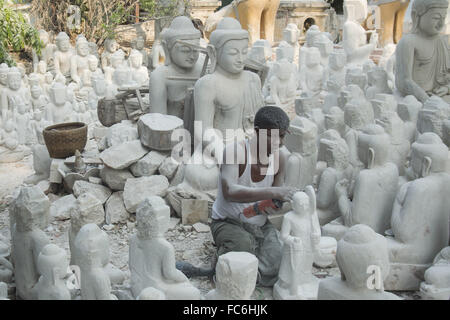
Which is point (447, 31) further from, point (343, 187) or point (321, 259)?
point (321, 259)

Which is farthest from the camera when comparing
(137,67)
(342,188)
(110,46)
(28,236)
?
(110,46)

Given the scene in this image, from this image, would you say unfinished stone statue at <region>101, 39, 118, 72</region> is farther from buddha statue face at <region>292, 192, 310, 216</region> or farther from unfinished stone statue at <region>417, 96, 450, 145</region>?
buddha statue face at <region>292, 192, 310, 216</region>

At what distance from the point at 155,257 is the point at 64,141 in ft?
9.54

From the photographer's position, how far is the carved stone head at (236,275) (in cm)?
241

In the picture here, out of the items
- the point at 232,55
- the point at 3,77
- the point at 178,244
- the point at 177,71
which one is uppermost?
the point at 232,55

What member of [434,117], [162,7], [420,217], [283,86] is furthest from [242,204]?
[162,7]

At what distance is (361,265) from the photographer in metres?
2.36

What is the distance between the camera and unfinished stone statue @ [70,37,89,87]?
1128 cm

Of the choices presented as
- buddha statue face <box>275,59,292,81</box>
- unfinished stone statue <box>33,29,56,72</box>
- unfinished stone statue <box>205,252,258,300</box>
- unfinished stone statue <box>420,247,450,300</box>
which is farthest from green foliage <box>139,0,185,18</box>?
unfinished stone statue <box>205,252,258,300</box>

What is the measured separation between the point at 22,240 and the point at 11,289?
43cm

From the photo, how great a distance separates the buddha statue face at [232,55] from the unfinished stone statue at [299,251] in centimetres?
175

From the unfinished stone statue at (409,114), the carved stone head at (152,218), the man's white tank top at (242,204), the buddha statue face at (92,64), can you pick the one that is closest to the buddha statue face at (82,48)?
the buddha statue face at (92,64)

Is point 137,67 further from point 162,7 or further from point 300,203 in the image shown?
point 300,203

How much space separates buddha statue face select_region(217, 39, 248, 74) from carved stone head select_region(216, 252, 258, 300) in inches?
102
